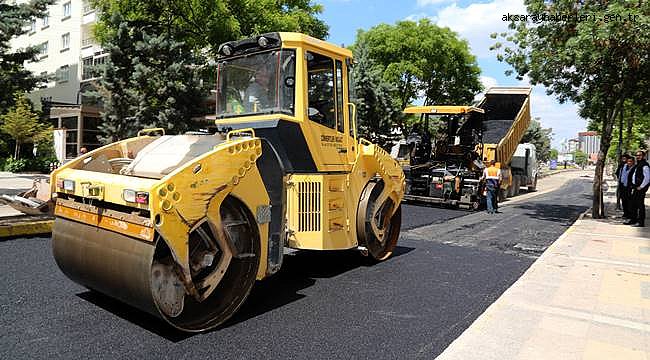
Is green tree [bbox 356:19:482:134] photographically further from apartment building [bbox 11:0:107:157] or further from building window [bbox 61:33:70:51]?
building window [bbox 61:33:70:51]

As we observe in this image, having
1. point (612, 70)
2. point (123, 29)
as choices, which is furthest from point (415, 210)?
point (123, 29)

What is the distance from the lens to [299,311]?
472 centimetres

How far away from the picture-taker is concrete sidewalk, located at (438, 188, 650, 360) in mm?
3916

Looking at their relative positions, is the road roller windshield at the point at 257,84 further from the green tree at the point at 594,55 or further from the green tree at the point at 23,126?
the green tree at the point at 23,126

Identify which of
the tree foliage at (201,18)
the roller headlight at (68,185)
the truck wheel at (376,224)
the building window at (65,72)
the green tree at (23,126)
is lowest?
the truck wheel at (376,224)

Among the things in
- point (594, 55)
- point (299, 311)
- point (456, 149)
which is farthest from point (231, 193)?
point (456, 149)

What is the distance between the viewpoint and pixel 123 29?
16656mm

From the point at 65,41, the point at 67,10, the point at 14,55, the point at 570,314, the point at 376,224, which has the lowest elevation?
the point at 570,314

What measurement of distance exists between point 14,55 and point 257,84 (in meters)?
12.6

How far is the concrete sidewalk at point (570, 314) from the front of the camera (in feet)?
12.8

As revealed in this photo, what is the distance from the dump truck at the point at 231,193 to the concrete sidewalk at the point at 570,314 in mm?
1921

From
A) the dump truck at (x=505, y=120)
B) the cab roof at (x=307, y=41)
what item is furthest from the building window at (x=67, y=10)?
the cab roof at (x=307, y=41)

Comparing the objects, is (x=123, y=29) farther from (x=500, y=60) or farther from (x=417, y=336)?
(x=417, y=336)

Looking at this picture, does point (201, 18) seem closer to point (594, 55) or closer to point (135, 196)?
point (594, 55)
